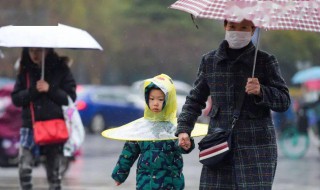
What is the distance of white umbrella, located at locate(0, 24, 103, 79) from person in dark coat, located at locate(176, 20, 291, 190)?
3.07 metres

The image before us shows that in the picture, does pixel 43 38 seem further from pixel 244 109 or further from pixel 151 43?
pixel 151 43

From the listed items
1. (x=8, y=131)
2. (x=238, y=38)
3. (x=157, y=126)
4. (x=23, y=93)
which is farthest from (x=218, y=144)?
(x=8, y=131)

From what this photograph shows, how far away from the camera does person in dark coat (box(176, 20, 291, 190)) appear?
6.26 meters

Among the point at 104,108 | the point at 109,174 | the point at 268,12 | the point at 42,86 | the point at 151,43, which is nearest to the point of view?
the point at 268,12

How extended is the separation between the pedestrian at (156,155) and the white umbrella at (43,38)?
2085 mm

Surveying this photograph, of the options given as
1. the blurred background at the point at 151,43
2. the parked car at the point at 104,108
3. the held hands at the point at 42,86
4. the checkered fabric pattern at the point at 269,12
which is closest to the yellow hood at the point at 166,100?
the checkered fabric pattern at the point at 269,12

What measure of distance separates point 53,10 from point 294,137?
23.1m

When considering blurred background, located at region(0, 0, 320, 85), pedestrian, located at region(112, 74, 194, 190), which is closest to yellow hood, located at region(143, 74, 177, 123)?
pedestrian, located at region(112, 74, 194, 190)

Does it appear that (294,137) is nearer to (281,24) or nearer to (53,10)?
(281,24)

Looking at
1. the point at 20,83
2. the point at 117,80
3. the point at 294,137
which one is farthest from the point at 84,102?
the point at 117,80

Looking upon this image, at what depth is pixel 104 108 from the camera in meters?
31.9

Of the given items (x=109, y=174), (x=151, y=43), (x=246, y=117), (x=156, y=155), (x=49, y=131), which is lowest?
(x=156, y=155)

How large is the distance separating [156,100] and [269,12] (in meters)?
1.60

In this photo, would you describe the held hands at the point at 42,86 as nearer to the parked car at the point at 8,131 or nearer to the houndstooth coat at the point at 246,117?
the houndstooth coat at the point at 246,117
